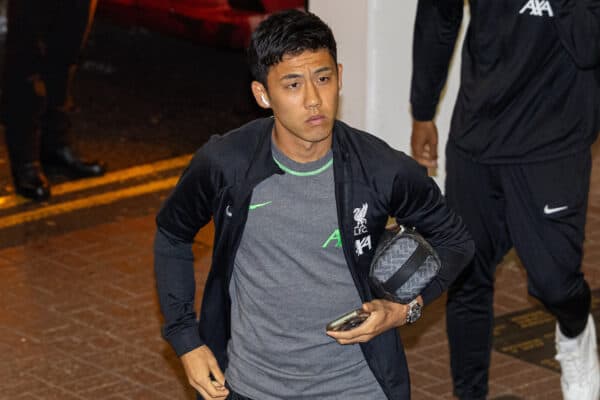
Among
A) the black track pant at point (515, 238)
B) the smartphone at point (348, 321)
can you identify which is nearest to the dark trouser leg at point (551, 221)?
the black track pant at point (515, 238)

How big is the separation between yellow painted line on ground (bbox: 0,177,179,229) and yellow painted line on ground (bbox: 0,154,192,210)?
229 millimetres

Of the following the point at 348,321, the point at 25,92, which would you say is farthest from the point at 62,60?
the point at 348,321

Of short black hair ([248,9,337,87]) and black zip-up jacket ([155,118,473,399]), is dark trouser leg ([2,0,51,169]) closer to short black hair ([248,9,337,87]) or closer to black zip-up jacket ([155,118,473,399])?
black zip-up jacket ([155,118,473,399])

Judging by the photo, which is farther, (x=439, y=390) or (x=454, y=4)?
(x=439, y=390)

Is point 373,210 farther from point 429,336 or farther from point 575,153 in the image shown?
point 429,336

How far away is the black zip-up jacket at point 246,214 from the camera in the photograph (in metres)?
Result: 4.24

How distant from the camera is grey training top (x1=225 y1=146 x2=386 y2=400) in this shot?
4215mm

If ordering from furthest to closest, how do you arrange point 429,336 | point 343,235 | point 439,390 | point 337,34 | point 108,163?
point 108,163 → point 337,34 → point 429,336 → point 439,390 → point 343,235

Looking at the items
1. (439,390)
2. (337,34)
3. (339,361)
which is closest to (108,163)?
(337,34)

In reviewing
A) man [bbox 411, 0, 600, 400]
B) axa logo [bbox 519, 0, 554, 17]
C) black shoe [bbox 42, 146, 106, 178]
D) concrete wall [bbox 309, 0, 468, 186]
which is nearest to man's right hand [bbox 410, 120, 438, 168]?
man [bbox 411, 0, 600, 400]

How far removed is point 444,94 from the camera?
28.7ft

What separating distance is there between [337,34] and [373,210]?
441 cm

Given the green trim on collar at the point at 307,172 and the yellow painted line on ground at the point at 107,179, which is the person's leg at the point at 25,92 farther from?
the green trim on collar at the point at 307,172

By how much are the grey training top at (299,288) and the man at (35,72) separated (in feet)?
17.9
